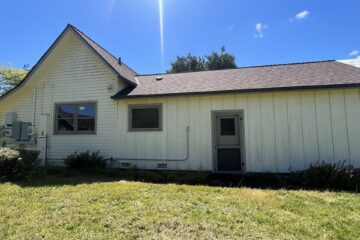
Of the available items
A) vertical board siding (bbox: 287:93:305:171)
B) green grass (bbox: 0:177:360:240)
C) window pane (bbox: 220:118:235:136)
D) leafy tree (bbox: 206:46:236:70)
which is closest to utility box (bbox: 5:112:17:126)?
green grass (bbox: 0:177:360:240)

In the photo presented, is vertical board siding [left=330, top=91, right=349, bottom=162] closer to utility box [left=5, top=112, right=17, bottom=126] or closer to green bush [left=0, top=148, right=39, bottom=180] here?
green bush [left=0, top=148, right=39, bottom=180]

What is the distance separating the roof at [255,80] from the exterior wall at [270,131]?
11.5 inches

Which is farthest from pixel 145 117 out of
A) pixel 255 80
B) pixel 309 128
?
pixel 309 128

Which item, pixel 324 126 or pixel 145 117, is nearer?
pixel 324 126

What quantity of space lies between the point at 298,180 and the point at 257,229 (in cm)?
412

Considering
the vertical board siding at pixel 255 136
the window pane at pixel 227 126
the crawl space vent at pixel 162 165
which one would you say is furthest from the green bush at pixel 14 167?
the vertical board siding at pixel 255 136

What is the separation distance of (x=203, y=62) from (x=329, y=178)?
29.0m

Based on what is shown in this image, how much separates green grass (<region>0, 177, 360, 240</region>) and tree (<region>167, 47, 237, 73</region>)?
93.6 ft

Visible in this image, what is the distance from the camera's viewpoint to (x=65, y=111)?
35.6 ft

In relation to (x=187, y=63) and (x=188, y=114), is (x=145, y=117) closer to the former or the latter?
(x=188, y=114)

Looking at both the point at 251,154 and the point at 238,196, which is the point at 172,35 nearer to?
the point at 251,154

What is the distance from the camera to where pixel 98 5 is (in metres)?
10.7

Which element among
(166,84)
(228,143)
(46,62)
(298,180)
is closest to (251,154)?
(228,143)

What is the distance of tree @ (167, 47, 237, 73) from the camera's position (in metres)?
33.2
